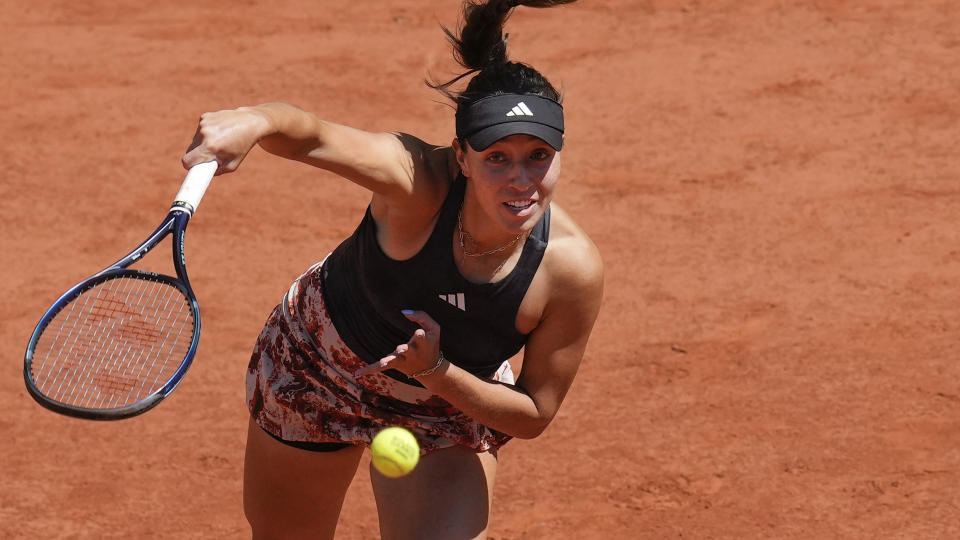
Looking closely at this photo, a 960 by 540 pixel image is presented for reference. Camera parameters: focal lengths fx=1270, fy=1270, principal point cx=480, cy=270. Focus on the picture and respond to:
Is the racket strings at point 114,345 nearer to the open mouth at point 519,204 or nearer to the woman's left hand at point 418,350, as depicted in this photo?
the woman's left hand at point 418,350

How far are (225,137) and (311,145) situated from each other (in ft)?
1.03

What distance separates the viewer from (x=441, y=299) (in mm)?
3557

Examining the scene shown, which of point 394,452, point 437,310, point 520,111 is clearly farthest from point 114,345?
point 520,111

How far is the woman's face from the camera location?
334 centimetres

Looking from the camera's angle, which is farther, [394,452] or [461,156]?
[394,452]

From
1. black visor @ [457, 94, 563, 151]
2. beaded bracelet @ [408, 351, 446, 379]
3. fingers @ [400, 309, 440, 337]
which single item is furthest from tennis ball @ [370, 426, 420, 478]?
black visor @ [457, 94, 563, 151]

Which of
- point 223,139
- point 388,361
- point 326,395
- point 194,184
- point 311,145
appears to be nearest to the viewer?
point 223,139

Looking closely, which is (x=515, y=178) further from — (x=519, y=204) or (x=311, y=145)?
(x=311, y=145)

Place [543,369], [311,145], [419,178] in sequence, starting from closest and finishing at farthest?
[311,145]
[419,178]
[543,369]

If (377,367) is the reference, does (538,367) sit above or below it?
below

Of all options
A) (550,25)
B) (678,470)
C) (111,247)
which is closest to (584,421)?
(678,470)

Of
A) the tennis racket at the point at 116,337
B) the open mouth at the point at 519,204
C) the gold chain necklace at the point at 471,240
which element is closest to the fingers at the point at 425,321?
the gold chain necklace at the point at 471,240

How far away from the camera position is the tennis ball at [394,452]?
363cm

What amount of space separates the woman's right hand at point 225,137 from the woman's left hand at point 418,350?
0.64 m
